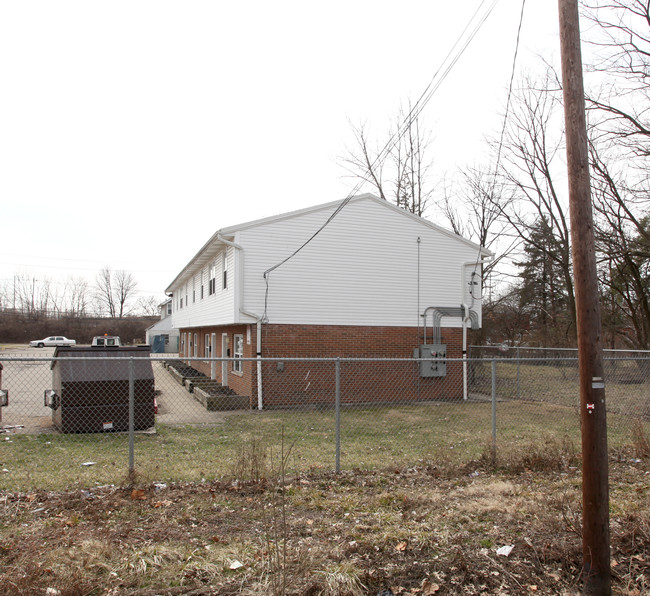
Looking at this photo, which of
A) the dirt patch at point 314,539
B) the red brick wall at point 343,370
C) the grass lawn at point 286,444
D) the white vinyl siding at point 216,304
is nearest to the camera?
the dirt patch at point 314,539

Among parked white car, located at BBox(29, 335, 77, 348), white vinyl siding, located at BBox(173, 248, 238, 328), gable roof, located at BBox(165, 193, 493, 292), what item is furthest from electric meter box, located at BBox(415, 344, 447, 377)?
parked white car, located at BBox(29, 335, 77, 348)

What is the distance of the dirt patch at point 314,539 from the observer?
12.6 ft

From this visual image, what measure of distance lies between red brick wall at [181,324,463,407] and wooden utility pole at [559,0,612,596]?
1145 cm

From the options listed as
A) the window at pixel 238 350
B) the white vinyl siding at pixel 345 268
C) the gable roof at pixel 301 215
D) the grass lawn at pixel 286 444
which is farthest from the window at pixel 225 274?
the grass lawn at pixel 286 444

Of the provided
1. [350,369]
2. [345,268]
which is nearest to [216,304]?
[345,268]

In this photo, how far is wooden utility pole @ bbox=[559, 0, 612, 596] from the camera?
401cm

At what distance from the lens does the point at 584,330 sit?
13.7ft

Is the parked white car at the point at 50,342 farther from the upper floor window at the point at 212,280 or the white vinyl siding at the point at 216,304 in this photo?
the upper floor window at the point at 212,280

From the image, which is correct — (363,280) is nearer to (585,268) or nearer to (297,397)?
(297,397)

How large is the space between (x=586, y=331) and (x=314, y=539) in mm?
3015

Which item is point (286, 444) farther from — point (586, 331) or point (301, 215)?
point (301, 215)

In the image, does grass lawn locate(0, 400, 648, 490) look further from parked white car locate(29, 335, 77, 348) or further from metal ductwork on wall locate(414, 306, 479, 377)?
parked white car locate(29, 335, 77, 348)

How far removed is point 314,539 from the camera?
474 cm

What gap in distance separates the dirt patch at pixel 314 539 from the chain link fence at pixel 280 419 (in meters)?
0.77
